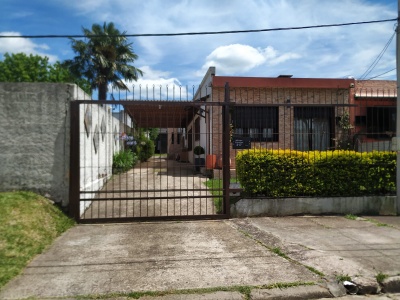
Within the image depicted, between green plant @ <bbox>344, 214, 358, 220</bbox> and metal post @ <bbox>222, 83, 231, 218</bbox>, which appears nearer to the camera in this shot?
metal post @ <bbox>222, 83, 231, 218</bbox>

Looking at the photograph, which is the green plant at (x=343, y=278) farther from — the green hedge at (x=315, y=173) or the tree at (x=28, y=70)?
the tree at (x=28, y=70)

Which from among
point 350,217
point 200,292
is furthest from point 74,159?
point 350,217

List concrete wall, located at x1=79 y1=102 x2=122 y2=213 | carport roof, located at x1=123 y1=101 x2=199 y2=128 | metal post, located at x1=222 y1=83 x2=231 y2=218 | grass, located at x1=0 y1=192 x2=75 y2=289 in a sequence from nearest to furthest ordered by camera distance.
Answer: grass, located at x1=0 y1=192 x2=75 y2=289
carport roof, located at x1=123 y1=101 x2=199 y2=128
metal post, located at x1=222 y1=83 x2=231 y2=218
concrete wall, located at x1=79 y1=102 x2=122 y2=213

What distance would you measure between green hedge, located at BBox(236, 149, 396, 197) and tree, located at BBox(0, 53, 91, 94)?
36190 mm

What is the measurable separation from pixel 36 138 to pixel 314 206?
19.7 feet

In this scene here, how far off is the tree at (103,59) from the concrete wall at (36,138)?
15955 millimetres

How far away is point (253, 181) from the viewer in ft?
23.4

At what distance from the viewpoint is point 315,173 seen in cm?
730

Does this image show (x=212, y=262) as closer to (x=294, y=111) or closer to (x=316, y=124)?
(x=294, y=111)

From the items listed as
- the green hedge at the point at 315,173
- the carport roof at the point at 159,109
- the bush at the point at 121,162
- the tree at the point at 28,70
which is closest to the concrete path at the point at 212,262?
the green hedge at the point at 315,173

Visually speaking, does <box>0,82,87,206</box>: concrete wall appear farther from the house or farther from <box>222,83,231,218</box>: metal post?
the house

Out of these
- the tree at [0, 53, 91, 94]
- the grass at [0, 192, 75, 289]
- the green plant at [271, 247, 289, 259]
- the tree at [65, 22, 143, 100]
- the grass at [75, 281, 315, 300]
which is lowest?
the grass at [75, 281, 315, 300]

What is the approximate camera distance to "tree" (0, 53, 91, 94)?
126 ft

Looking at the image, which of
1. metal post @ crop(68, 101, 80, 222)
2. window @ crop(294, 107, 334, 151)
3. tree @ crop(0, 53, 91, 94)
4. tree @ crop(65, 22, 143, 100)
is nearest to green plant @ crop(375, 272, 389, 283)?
metal post @ crop(68, 101, 80, 222)
